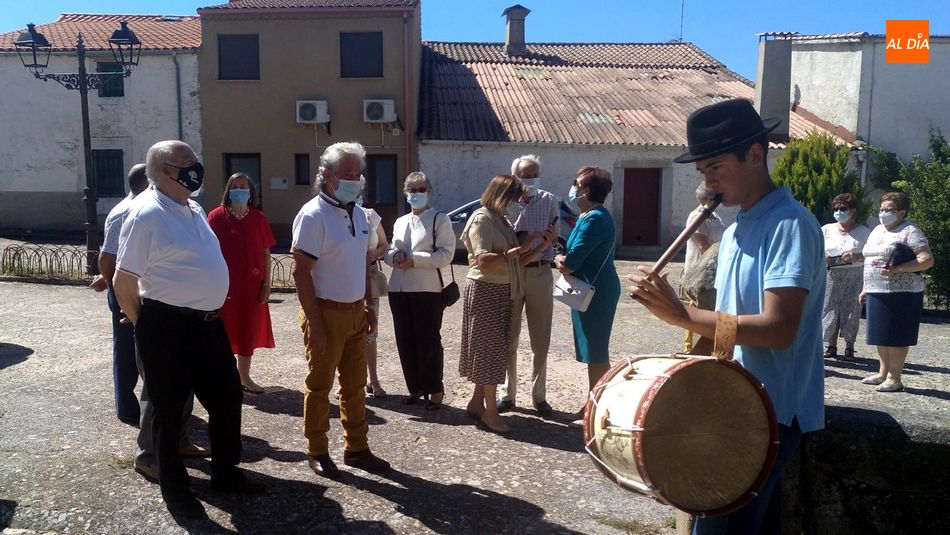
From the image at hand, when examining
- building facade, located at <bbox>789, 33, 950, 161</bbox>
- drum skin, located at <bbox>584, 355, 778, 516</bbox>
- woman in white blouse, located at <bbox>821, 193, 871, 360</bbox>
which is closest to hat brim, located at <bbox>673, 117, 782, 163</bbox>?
drum skin, located at <bbox>584, 355, 778, 516</bbox>

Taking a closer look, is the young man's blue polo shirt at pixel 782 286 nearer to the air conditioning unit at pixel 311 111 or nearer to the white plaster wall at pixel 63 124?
the air conditioning unit at pixel 311 111

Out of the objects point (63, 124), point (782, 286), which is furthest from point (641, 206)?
point (782, 286)

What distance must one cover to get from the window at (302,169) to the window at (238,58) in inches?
92.8

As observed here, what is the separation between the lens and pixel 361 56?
20.3m

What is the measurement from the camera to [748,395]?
2457 mm

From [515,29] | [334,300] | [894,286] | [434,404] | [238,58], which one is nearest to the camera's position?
[334,300]

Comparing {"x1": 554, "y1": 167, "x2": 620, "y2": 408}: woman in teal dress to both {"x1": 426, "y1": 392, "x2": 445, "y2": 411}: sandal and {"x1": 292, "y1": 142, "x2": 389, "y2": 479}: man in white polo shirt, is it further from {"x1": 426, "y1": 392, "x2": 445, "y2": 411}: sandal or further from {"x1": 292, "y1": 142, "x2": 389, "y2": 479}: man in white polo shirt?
{"x1": 292, "y1": 142, "x2": 389, "y2": 479}: man in white polo shirt

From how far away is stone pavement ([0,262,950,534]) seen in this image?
3916 millimetres

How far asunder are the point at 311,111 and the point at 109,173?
627 cm

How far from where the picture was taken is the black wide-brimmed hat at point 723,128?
2531 millimetres

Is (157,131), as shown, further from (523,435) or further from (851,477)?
(851,477)

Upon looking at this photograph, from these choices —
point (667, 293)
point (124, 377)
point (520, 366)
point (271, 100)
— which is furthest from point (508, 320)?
point (271, 100)

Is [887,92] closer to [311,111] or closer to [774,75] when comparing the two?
[774,75]

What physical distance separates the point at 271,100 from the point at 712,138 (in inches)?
755
